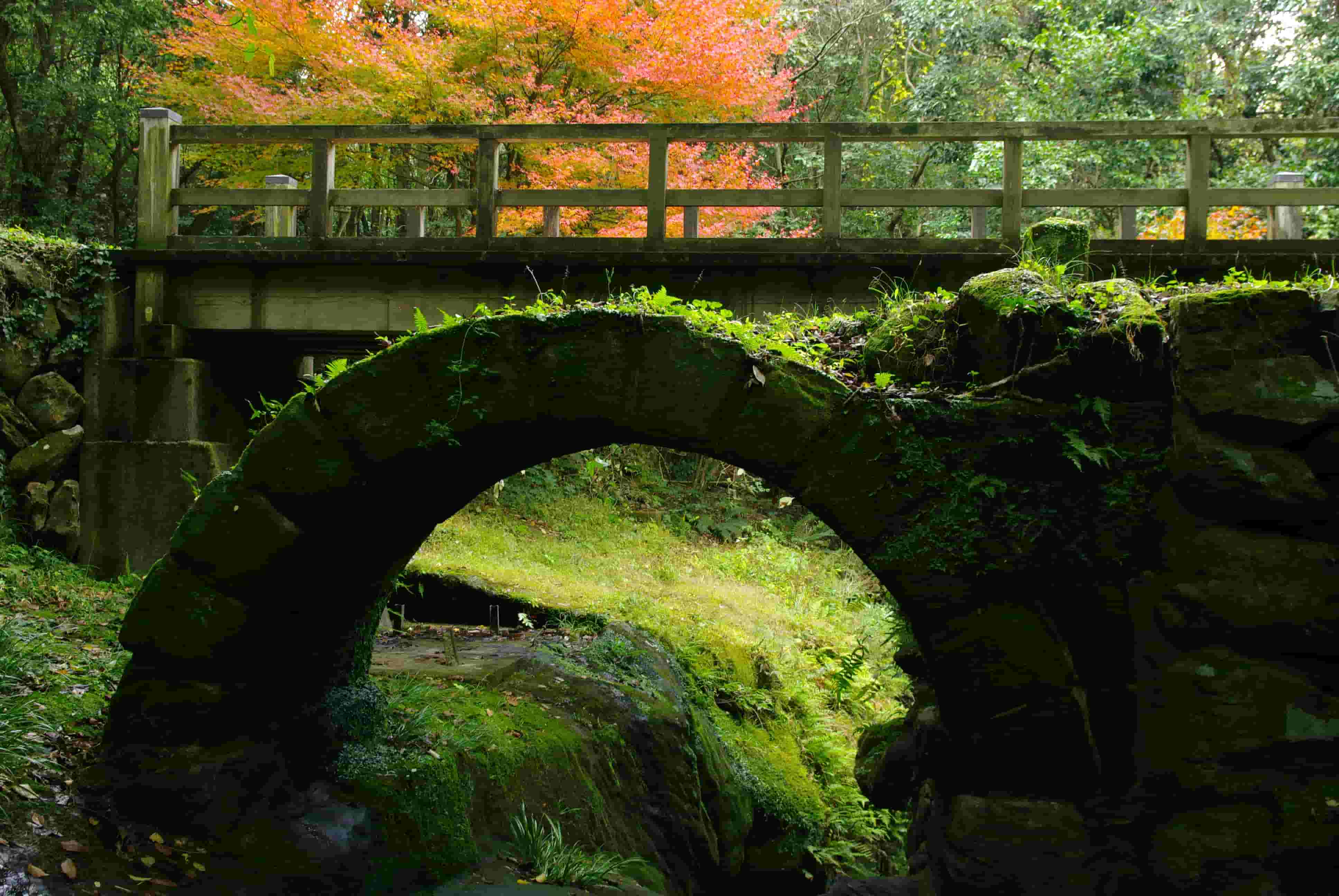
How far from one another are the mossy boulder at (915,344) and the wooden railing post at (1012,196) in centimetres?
383

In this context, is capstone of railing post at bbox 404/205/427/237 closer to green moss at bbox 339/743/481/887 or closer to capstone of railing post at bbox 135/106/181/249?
capstone of railing post at bbox 135/106/181/249

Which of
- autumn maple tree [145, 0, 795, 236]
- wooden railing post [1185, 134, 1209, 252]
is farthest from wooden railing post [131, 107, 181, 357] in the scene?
wooden railing post [1185, 134, 1209, 252]

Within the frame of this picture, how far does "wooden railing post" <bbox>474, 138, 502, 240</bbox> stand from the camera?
8.38 m

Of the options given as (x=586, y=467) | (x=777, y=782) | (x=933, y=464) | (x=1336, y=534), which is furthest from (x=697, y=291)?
(x=586, y=467)

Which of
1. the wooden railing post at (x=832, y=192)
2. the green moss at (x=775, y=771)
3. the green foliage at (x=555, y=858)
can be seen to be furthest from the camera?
the wooden railing post at (x=832, y=192)

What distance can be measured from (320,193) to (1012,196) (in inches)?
211

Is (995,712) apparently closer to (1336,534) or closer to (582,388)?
(1336,534)

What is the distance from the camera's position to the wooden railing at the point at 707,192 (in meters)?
7.96

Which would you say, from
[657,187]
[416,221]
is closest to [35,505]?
[416,221]

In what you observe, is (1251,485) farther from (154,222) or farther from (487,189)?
(154,222)

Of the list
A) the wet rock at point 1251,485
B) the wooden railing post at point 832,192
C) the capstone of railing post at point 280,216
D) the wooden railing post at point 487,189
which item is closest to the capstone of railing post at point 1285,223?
the wooden railing post at point 832,192

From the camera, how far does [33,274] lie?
9.09m

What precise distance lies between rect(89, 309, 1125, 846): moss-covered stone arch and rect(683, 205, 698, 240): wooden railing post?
11.7ft

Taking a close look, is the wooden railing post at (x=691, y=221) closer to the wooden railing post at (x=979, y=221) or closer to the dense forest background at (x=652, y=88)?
the wooden railing post at (x=979, y=221)
